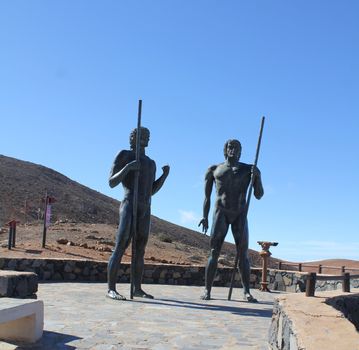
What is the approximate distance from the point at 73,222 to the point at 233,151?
28530 mm

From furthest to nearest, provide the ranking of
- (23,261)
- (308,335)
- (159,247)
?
(159,247), (23,261), (308,335)

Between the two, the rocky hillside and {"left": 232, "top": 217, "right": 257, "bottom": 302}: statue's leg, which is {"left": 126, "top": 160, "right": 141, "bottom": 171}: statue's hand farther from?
the rocky hillside

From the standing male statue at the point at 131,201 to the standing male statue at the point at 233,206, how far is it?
3.12 ft

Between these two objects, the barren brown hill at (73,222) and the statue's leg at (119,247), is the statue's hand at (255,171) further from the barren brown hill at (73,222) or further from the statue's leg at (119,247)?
the barren brown hill at (73,222)

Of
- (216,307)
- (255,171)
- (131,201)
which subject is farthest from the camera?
(255,171)

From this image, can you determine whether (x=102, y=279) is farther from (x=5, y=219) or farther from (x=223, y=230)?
(x=5, y=219)

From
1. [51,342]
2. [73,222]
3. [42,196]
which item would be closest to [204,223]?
[51,342]

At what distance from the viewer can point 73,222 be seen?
116 ft

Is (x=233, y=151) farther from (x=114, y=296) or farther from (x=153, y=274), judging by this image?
(x=153, y=274)

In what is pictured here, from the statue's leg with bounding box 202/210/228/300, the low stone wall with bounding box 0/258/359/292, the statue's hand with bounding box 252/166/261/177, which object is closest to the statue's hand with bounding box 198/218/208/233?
the statue's leg with bounding box 202/210/228/300

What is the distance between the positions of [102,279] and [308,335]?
8.38 metres

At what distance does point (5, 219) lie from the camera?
37125 millimetres

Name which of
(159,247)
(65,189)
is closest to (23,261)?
(159,247)

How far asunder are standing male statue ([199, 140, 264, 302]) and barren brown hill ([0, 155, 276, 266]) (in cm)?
1102
